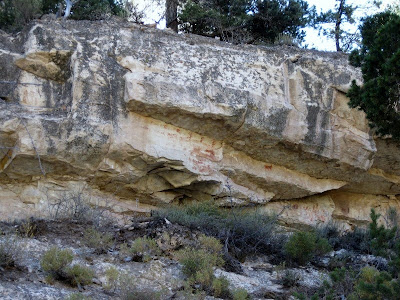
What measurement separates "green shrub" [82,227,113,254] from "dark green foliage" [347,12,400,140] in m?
4.91

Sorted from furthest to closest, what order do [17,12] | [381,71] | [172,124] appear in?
[17,12]
[172,124]
[381,71]

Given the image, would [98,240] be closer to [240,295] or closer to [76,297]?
[76,297]

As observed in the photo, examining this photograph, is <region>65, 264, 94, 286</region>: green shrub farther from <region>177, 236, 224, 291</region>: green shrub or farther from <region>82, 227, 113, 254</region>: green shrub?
<region>177, 236, 224, 291</region>: green shrub

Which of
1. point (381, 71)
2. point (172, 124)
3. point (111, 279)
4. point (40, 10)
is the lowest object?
point (111, 279)

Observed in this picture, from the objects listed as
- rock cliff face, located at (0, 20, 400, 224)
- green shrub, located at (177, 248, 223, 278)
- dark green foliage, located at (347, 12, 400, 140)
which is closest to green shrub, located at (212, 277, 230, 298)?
green shrub, located at (177, 248, 223, 278)

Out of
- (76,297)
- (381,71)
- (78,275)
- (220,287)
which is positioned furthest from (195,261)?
(381,71)

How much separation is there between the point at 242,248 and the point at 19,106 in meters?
4.67

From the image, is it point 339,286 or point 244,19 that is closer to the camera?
point 339,286

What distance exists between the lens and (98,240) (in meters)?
9.03

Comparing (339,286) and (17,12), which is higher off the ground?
(17,12)

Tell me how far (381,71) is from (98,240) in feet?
17.6

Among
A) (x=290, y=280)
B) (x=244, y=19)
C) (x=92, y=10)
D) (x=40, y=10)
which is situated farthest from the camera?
(x=244, y=19)

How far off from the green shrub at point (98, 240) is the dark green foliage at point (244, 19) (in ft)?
26.5

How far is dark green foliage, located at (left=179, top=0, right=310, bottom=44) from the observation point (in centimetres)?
1619
